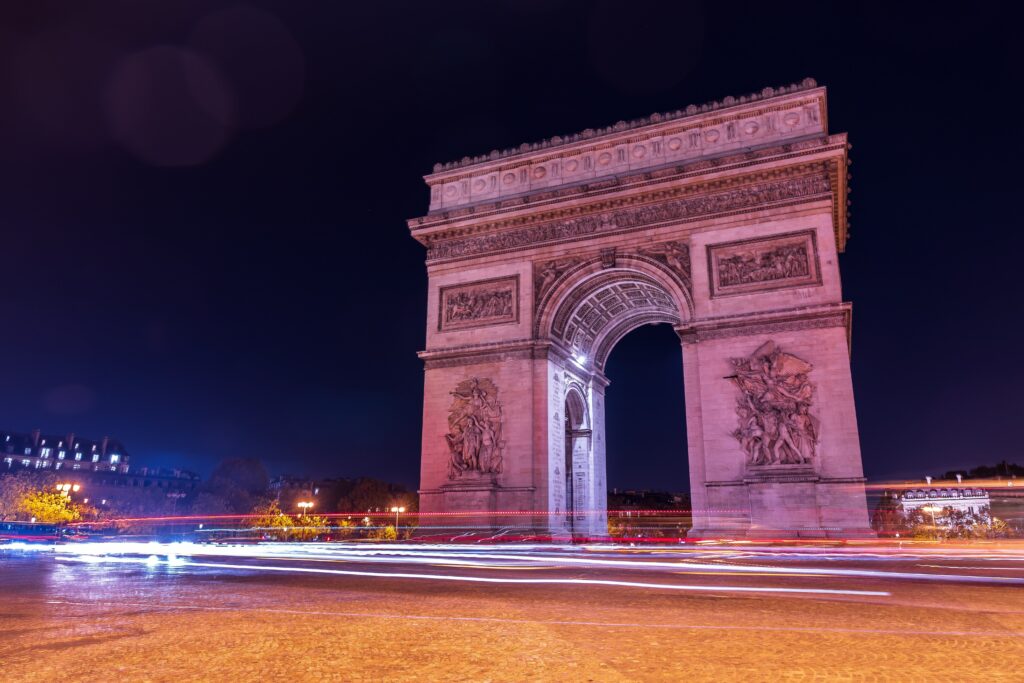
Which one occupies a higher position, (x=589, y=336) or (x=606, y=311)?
(x=606, y=311)

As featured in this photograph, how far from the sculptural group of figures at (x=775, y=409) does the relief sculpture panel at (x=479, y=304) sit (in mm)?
8344

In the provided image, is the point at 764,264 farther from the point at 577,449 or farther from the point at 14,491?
the point at 14,491

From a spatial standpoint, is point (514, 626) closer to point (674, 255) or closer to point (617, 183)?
point (674, 255)

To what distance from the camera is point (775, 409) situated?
19.0m

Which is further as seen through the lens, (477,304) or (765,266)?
(477,304)

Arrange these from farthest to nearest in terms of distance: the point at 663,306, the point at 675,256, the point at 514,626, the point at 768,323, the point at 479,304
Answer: the point at 663,306 < the point at 479,304 < the point at 675,256 < the point at 768,323 < the point at 514,626

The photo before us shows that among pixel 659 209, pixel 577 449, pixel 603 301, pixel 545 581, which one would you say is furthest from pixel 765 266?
pixel 545 581

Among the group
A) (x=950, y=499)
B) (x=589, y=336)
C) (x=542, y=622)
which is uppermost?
(x=589, y=336)

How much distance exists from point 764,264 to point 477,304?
10.0 metres

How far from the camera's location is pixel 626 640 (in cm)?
427

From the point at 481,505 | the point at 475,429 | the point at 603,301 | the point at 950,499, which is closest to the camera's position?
the point at 481,505

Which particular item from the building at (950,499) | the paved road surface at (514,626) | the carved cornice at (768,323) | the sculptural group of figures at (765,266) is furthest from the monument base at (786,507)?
the building at (950,499)

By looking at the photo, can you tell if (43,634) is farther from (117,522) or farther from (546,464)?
(117,522)

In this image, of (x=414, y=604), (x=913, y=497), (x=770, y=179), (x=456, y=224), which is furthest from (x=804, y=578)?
(x=913, y=497)
